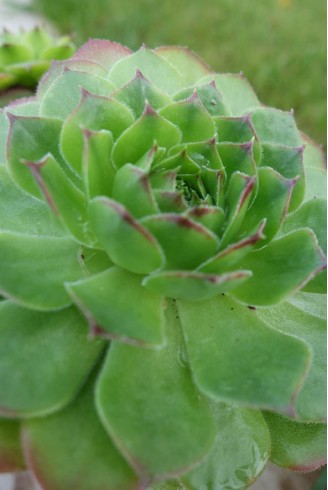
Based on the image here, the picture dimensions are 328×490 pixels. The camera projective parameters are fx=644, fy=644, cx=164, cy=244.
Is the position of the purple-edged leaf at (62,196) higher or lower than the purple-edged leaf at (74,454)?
higher

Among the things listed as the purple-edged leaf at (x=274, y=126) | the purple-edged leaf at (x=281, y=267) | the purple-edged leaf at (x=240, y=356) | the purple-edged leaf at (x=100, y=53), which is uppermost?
the purple-edged leaf at (x=100, y=53)

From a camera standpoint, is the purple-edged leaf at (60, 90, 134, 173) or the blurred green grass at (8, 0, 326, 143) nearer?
the purple-edged leaf at (60, 90, 134, 173)

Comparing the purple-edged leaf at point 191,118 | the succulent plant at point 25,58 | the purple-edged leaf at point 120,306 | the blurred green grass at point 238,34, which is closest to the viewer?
the purple-edged leaf at point 120,306

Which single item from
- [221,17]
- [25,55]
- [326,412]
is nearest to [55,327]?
[326,412]

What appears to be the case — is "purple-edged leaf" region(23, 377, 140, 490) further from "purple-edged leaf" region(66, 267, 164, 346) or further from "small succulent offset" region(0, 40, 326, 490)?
"purple-edged leaf" region(66, 267, 164, 346)

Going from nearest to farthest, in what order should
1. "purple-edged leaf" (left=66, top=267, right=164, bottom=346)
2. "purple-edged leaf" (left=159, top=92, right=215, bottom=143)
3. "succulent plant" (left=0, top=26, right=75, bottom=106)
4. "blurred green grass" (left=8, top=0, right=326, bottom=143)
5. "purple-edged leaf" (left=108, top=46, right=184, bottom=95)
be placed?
"purple-edged leaf" (left=66, top=267, right=164, bottom=346) → "purple-edged leaf" (left=159, top=92, right=215, bottom=143) → "purple-edged leaf" (left=108, top=46, right=184, bottom=95) → "succulent plant" (left=0, top=26, right=75, bottom=106) → "blurred green grass" (left=8, top=0, right=326, bottom=143)

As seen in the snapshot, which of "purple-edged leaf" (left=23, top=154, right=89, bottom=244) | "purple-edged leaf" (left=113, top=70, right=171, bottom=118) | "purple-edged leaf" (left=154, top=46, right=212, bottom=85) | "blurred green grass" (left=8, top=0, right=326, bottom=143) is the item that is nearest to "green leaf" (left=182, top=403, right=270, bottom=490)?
"purple-edged leaf" (left=23, top=154, right=89, bottom=244)

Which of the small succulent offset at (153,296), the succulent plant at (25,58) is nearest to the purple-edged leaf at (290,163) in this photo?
the small succulent offset at (153,296)

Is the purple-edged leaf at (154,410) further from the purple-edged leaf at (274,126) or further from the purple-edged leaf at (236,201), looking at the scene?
the purple-edged leaf at (274,126)

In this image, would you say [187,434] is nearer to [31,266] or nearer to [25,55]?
[31,266]
